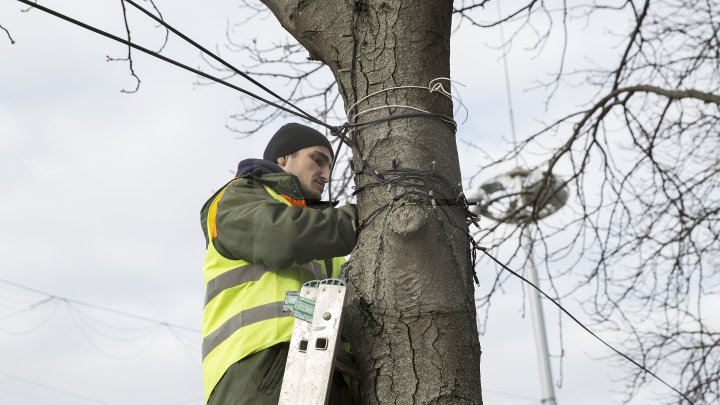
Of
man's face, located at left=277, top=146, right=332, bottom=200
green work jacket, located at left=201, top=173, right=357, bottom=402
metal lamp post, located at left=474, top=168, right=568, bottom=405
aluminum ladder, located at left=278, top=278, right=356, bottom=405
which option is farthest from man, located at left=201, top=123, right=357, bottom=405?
metal lamp post, located at left=474, top=168, right=568, bottom=405

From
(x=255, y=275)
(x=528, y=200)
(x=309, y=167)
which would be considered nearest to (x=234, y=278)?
(x=255, y=275)

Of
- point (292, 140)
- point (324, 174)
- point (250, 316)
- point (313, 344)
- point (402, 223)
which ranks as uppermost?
point (292, 140)

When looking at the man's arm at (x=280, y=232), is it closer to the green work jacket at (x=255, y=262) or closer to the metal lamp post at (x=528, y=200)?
the green work jacket at (x=255, y=262)

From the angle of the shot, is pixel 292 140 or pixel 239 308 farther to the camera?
pixel 292 140

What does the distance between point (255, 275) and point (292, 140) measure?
2.46 feet

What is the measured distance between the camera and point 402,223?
2.44 m

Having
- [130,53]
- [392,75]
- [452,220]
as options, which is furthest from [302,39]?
[452,220]

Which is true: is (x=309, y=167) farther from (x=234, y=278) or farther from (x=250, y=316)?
(x=250, y=316)

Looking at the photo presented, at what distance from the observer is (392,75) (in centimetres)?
267

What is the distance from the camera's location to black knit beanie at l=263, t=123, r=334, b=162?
3.15 m

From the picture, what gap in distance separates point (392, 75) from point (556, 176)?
9.76 feet

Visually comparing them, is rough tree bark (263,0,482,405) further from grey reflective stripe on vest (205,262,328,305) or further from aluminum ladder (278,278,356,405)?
grey reflective stripe on vest (205,262,328,305)

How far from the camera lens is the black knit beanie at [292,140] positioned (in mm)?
3146

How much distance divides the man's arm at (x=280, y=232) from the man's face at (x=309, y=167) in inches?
18.3
